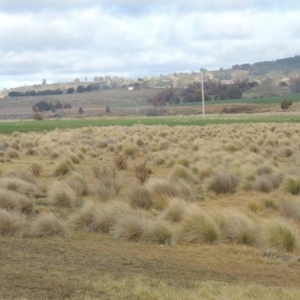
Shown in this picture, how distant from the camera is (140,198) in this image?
52.4 ft

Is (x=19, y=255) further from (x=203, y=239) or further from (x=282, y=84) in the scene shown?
(x=282, y=84)

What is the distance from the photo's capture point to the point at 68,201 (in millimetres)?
16375

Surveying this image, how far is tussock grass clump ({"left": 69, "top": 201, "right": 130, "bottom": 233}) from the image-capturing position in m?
13.4

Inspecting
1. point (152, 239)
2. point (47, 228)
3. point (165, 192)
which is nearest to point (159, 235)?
point (152, 239)

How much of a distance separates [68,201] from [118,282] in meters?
7.77

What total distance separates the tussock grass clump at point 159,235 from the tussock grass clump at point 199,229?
0.25 meters

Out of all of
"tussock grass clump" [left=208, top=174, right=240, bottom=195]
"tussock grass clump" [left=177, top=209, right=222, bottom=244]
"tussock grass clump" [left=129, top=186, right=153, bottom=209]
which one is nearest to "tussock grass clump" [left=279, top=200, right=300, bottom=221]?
"tussock grass clump" [left=177, top=209, right=222, bottom=244]

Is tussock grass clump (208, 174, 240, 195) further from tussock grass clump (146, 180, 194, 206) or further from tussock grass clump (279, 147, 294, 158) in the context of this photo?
tussock grass clump (279, 147, 294, 158)

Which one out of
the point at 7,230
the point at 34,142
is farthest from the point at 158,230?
the point at 34,142

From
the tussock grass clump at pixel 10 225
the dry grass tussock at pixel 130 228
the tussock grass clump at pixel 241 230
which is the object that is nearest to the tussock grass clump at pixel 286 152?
the tussock grass clump at pixel 241 230

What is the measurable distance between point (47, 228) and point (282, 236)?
14.6 feet

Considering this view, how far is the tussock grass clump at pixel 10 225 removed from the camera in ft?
40.3

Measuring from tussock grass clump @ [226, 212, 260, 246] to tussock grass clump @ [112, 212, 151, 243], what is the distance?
Result: 1625mm

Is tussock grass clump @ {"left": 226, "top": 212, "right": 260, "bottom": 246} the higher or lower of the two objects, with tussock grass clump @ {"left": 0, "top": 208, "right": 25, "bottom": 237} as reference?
lower
